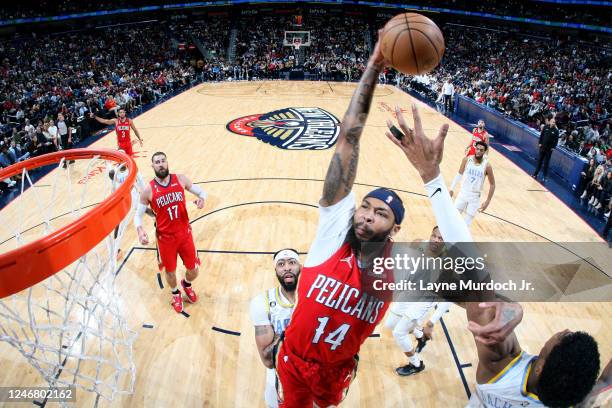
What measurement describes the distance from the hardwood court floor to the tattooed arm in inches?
109

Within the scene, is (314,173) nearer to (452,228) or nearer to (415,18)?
(415,18)

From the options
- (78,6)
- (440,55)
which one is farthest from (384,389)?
(78,6)

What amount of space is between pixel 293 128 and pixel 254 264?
8435 millimetres

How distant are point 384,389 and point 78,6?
35331mm

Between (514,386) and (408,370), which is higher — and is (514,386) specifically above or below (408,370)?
above

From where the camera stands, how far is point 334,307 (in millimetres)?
2066

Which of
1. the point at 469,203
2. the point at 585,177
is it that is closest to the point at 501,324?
the point at 469,203

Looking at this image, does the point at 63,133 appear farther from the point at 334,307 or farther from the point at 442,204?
the point at 442,204

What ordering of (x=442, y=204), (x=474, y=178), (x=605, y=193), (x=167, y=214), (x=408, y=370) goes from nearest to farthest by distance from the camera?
(x=442, y=204) < (x=408, y=370) < (x=167, y=214) < (x=474, y=178) < (x=605, y=193)

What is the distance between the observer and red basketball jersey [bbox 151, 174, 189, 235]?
185 inches

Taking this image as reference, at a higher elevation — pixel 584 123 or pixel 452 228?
pixel 452 228

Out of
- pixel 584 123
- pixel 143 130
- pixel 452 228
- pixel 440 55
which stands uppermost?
pixel 440 55

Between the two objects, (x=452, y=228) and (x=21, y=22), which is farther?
(x=21, y=22)

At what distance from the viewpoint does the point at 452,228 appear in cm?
169
